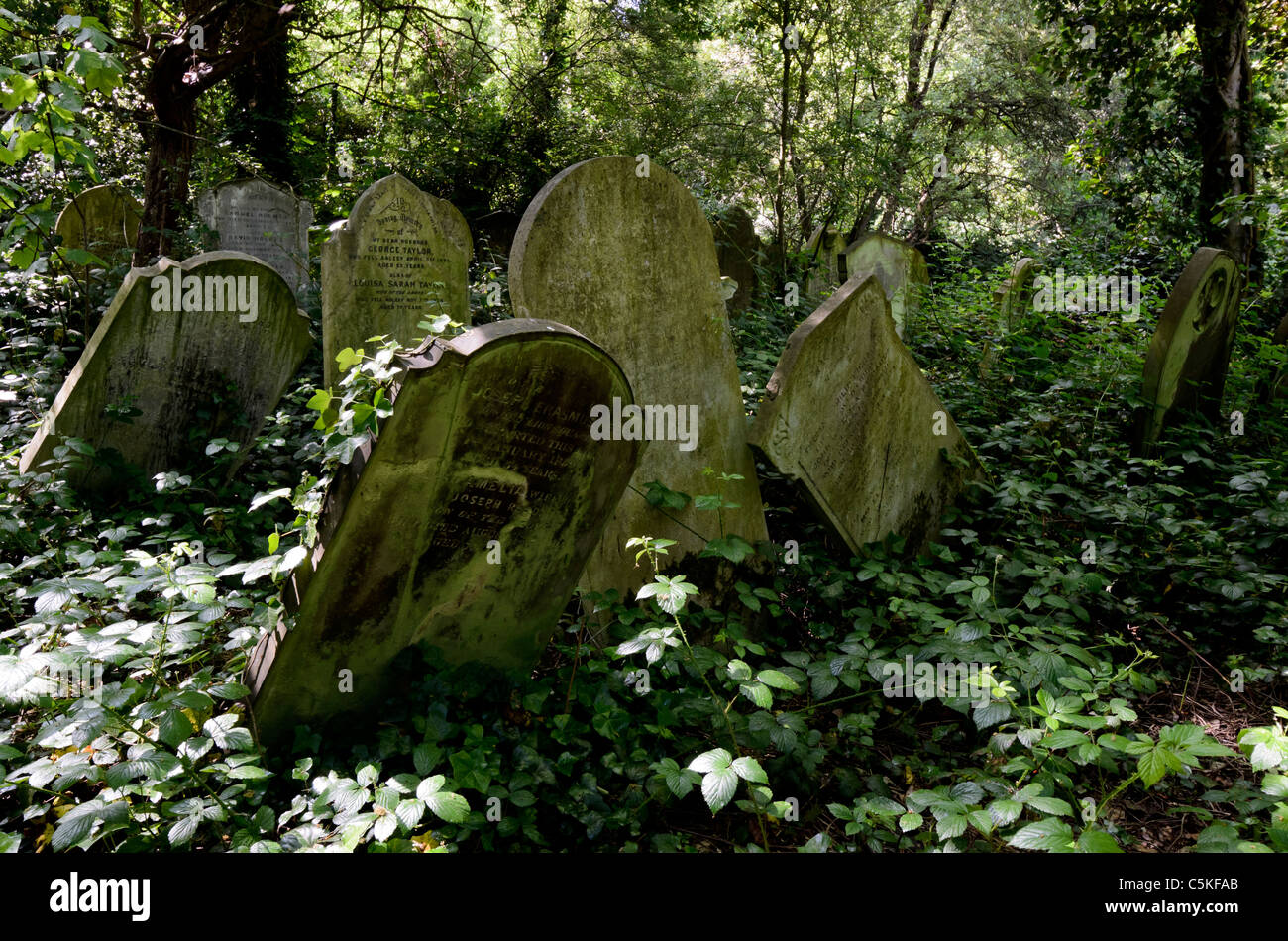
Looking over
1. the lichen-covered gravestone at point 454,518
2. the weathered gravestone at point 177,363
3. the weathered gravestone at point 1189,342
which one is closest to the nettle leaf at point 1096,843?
the lichen-covered gravestone at point 454,518

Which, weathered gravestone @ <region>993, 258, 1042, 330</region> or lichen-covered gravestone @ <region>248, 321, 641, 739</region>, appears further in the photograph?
weathered gravestone @ <region>993, 258, 1042, 330</region>

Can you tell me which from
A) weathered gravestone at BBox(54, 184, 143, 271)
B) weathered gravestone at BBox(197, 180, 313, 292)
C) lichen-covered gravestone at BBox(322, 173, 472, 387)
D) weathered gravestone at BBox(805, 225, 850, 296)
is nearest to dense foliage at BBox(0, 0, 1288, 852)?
lichen-covered gravestone at BBox(322, 173, 472, 387)

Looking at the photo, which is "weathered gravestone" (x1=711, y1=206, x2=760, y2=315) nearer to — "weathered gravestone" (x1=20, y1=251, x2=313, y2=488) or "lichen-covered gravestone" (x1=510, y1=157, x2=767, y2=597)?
"lichen-covered gravestone" (x1=510, y1=157, x2=767, y2=597)

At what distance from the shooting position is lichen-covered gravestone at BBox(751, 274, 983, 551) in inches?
136

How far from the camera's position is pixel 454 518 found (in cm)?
241

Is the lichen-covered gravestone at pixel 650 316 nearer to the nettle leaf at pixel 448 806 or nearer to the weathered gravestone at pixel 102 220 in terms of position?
the nettle leaf at pixel 448 806

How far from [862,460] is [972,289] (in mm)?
5269

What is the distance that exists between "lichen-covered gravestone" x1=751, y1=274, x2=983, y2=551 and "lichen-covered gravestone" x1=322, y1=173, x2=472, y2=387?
2.83 meters

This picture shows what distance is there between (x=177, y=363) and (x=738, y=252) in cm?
557

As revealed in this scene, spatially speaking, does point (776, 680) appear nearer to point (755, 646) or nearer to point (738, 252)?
point (755, 646)

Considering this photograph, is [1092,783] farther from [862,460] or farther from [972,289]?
[972,289]

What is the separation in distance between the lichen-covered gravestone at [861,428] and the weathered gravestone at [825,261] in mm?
4187

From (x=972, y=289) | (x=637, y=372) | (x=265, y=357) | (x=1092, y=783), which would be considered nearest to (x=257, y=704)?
(x=637, y=372)

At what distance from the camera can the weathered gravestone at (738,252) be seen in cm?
820
